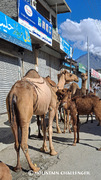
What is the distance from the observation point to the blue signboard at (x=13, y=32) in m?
6.74

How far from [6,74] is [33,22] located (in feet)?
12.1

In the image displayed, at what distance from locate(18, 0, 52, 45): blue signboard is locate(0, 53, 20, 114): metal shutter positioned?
2143 mm

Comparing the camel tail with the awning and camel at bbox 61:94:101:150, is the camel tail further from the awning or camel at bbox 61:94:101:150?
the awning

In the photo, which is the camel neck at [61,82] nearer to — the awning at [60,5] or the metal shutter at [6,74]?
the metal shutter at [6,74]

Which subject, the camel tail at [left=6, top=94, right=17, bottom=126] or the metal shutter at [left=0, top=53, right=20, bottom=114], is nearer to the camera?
the camel tail at [left=6, top=94, right=17, bottom=126]

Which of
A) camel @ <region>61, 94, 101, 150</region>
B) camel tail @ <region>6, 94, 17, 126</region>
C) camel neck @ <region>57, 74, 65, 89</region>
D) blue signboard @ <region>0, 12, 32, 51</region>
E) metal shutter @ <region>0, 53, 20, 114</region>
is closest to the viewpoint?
camel tail @ <region>6, 94, 17, 126</region>

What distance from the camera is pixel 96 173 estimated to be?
3.05m

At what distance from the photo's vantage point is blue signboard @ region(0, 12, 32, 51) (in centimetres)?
674

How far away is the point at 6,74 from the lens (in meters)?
8.66

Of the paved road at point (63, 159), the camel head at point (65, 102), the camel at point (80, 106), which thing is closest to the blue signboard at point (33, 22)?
the camel head at point (65, 102)

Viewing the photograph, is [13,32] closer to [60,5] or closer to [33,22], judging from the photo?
[33,22]

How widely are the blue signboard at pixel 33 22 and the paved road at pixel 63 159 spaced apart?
20.7 feet
